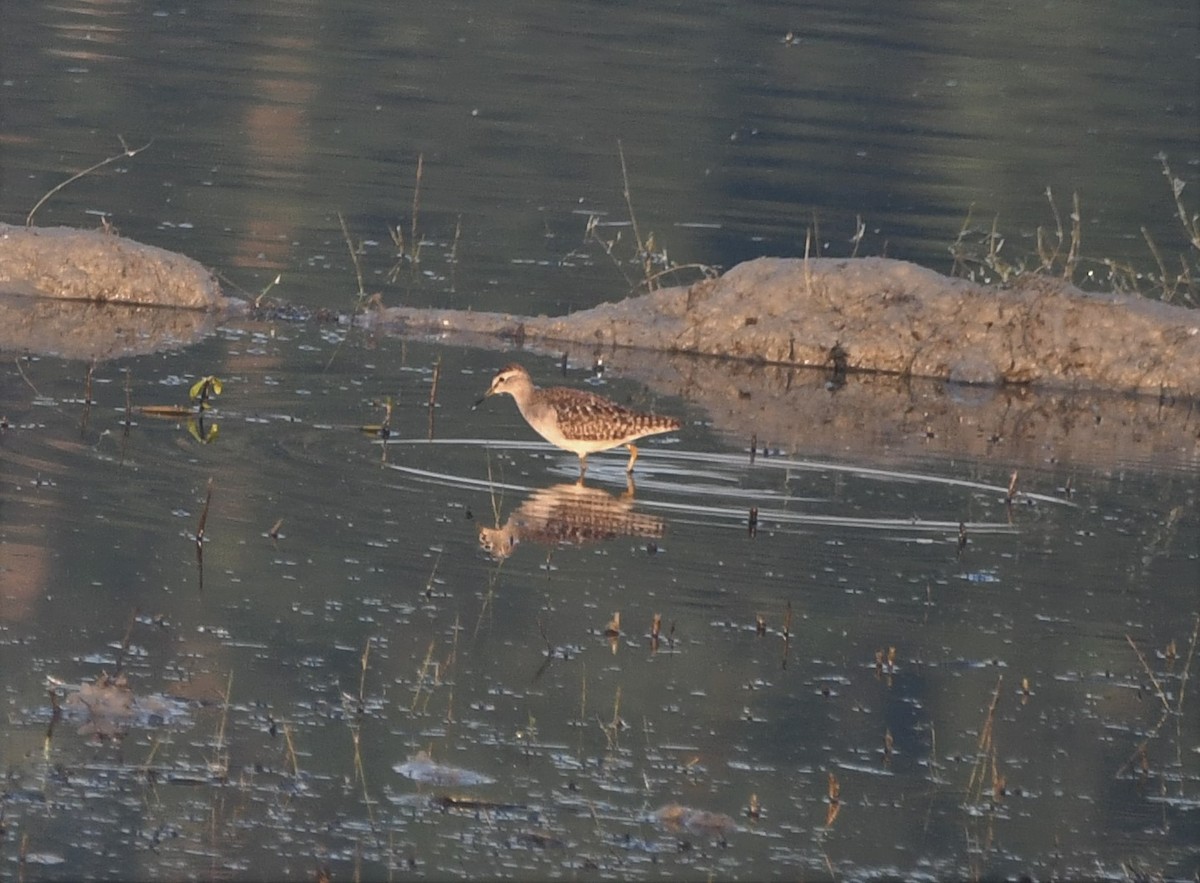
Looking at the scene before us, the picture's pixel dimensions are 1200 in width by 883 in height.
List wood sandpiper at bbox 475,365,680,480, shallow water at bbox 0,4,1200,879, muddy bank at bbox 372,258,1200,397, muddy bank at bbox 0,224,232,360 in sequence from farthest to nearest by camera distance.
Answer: muddy bank at bbox 0,224,232,360
muddy bank at bbox 372,258,1200,397
wood sandpiper at bbox 475,365,680,480
shallow water at bbox 0,4,1200,879

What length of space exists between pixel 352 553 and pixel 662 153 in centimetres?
1711

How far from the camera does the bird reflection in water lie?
11.3 m

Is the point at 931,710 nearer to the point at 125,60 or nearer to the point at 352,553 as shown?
the point at 352,553

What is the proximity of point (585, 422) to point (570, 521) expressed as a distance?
1061 mm

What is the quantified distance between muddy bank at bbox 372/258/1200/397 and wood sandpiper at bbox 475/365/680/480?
164 inches

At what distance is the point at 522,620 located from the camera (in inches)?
392

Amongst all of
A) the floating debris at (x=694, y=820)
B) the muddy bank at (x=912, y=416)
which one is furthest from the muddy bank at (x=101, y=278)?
the floating debris at (x=694, y=820)

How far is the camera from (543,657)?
947 centimetres

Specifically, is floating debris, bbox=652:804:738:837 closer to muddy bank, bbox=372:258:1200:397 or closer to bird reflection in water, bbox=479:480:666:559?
bird reflection in water, bbox=479:480:666:559

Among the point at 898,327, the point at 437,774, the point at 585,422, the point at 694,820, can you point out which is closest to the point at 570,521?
the point at 585,422

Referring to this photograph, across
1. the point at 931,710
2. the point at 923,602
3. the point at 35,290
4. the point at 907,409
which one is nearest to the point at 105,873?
the point at 931,710

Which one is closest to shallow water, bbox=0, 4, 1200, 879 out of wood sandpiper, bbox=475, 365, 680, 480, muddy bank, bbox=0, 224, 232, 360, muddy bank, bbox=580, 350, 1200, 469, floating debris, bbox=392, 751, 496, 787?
floating debris, bbox=392, 751, 496, 787

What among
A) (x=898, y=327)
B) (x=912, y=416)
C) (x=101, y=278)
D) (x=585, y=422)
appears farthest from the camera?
(x=101, y=278)

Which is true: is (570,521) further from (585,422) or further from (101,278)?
(101,278)
